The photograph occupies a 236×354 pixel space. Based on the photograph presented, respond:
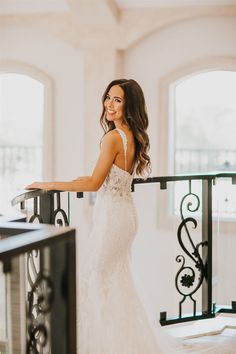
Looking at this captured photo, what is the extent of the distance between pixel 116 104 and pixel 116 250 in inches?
35.0

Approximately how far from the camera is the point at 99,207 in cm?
384

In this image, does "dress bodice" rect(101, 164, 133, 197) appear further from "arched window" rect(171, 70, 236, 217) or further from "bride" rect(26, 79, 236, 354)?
"arched window" rect(171, 70, 236, 217)

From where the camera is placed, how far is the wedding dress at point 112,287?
147 inches

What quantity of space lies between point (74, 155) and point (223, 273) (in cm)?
343

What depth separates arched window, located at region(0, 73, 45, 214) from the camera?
9.40m

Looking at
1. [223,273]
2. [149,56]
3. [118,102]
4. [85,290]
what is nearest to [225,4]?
[149,56]

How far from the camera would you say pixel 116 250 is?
3.79 m

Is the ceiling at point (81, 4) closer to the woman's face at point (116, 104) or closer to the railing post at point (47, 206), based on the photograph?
the woman's face at point (116, 104)

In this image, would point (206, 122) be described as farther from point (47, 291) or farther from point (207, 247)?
point (47, 291)

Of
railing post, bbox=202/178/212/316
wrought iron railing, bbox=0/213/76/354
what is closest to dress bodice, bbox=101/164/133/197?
railing post, bbox=202/178/212/316

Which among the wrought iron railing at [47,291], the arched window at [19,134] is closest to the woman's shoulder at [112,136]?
the wrought iron railing at [47,291]

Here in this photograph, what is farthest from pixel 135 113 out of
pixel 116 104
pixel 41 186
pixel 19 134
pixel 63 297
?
pixel 19 134

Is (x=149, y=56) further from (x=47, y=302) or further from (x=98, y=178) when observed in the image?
(x=47, y=302)

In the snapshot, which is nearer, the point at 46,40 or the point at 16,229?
the point at 16,229
